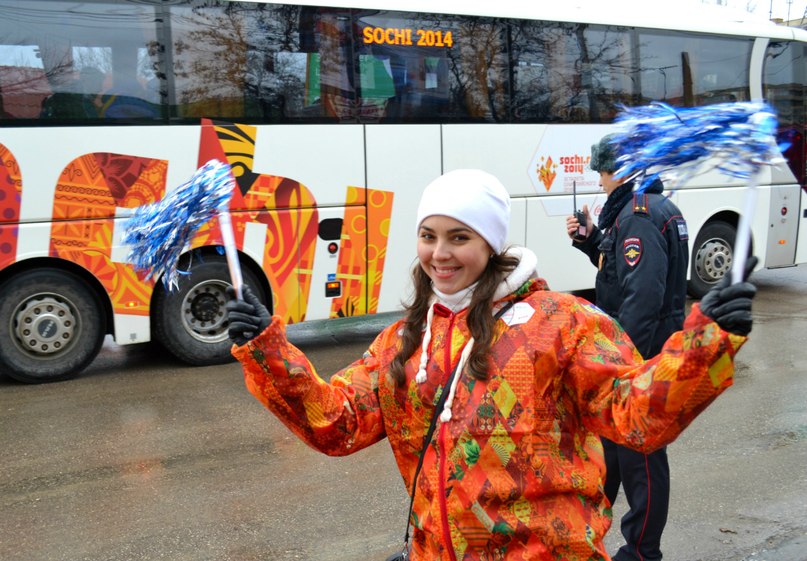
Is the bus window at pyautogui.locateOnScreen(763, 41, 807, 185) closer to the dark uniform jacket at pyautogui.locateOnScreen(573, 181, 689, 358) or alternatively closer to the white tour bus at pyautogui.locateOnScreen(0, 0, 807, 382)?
the white tour bus at pyautogui.locateOnScreen(0, 0, 807, 382)

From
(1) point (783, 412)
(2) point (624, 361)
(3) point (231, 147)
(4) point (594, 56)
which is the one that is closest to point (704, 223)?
(4) point (594, 56)

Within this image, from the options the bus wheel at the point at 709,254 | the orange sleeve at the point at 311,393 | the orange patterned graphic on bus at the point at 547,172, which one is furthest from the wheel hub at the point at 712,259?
the orange sleeve at the point at 311,393

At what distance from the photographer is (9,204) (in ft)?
23.6

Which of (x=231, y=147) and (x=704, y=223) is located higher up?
(x=231, y=147)

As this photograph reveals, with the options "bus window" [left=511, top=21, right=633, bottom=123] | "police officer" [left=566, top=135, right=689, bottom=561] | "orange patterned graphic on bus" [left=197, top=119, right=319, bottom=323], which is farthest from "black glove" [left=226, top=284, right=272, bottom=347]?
"bus window" [left=511, top=21, right=633, bottom=123]

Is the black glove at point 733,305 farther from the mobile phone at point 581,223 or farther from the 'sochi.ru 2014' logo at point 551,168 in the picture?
the 'sochi.ru 2014' logo at point 551,168

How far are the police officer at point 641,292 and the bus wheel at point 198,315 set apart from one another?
4.68 m

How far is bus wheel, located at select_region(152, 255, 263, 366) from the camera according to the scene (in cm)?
798

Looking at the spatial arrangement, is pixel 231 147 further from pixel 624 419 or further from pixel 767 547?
pixel 624 419

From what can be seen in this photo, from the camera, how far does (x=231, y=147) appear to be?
798cm

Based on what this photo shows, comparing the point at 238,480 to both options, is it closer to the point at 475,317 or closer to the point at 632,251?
the point at 632,251

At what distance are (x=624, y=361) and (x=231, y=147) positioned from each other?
21.2 feet

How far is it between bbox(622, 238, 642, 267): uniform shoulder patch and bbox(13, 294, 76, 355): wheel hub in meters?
5.48

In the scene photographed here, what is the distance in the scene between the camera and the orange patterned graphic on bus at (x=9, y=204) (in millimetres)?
7168
